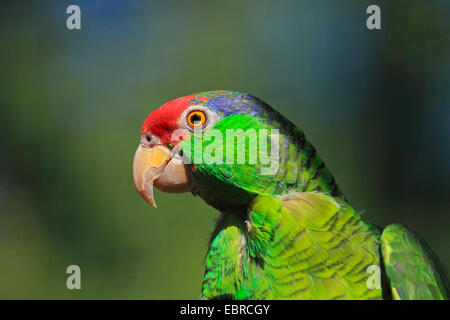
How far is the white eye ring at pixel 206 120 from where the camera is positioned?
5.44 feet

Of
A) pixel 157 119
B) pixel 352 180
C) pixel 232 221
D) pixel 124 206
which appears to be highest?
pixel 157 119

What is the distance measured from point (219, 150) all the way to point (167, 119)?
28 cm

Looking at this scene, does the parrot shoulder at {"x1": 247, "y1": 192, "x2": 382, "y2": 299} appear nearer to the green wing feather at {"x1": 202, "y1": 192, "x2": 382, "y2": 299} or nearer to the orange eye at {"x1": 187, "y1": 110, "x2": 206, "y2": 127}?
the green wing feather at {"x1": 202, "y1": 192, "x2": 382, "y2": 299}

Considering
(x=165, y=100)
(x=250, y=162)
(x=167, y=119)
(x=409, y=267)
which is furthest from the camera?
(x=165, y=100)

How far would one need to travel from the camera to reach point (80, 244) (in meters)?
4.40

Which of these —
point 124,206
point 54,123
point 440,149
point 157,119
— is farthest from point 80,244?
point 440,149

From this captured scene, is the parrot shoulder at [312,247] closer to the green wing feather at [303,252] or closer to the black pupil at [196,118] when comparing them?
the green wing feather at [303,252]

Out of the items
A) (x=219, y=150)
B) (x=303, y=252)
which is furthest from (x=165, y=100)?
(x=303, y=252)

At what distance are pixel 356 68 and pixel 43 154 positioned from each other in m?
3.63

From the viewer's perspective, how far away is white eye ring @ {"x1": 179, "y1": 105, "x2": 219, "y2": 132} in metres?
1.66

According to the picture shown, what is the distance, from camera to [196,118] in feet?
5.50

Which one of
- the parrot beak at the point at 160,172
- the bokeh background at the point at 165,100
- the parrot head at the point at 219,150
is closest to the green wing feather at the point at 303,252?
the parrot head at the point at 219,150

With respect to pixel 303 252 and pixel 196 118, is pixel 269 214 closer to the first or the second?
pixel 303 252

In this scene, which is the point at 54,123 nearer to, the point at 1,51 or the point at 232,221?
the point at 1,51
